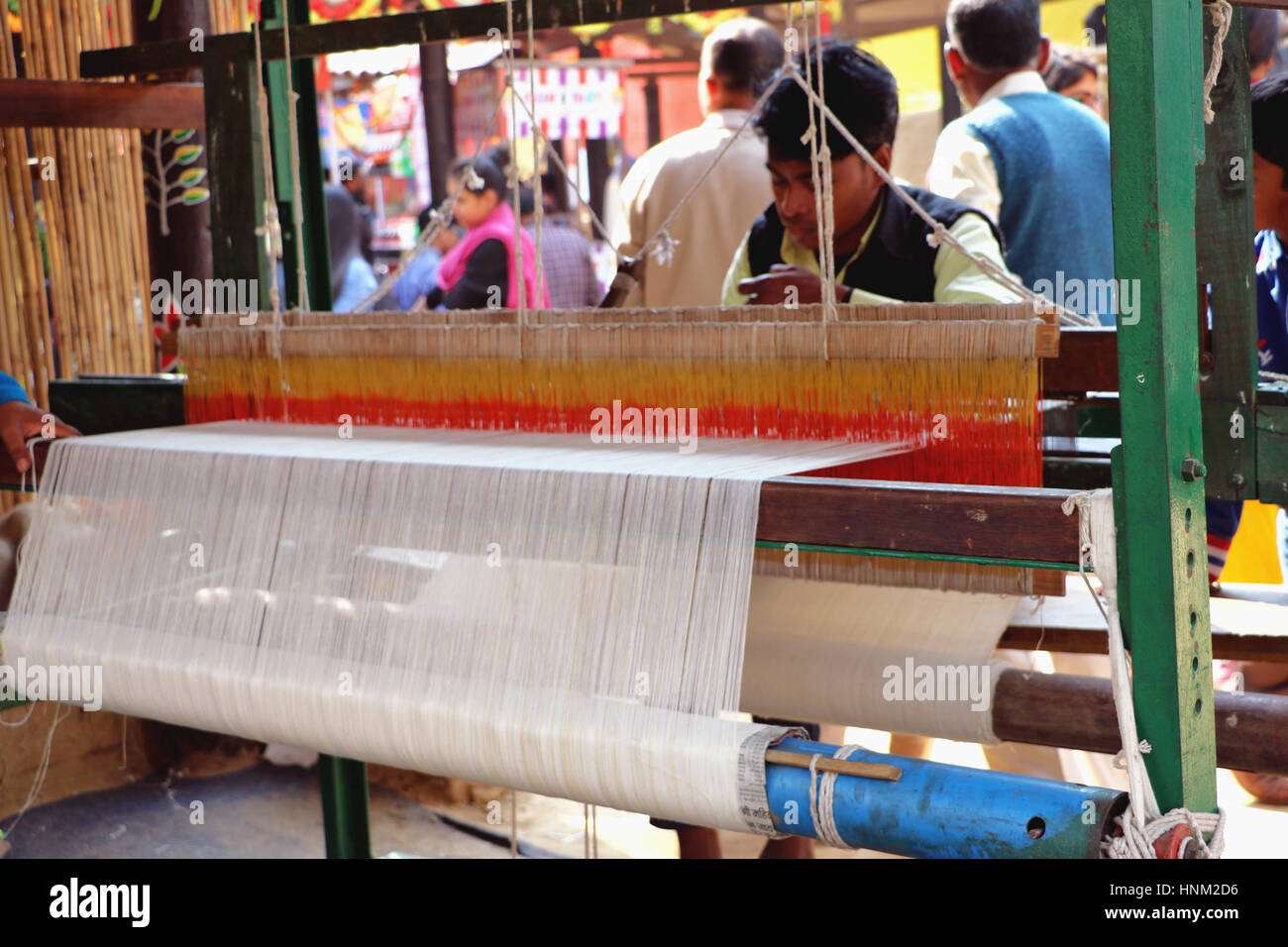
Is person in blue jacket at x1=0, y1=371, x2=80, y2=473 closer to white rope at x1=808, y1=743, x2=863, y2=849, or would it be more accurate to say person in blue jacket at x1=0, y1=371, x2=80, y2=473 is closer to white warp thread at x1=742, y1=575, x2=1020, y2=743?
white warp thread at x1=742, y1=575, x2=1020, y2=743

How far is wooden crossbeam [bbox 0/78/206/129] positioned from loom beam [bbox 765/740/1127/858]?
1812 millimetres

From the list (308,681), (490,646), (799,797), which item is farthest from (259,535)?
(799,797)

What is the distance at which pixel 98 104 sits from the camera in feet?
8.43

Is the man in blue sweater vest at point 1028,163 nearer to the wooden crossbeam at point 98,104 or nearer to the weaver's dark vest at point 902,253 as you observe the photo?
the weaver's dark vest at point 902,253

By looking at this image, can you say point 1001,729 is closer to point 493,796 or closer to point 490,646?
point 490,646

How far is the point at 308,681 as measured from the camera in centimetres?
150

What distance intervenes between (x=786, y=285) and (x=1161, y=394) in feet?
2.54

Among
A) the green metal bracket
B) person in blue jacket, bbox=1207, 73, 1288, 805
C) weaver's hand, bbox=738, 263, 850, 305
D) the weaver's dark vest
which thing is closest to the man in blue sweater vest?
person in blue jacket, bbox=1207, 73, 1288, 805

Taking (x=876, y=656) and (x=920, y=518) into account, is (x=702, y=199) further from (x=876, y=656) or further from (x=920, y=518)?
(x=920, y=518)

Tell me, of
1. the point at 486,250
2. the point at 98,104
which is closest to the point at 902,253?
the point at 98,104

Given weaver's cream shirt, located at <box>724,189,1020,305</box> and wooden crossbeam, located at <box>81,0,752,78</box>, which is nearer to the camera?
wooden crossbeam, located at <box>81,0,752,78</box>

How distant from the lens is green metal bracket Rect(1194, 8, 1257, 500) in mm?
1527

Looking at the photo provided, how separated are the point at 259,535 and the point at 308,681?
20 cm
